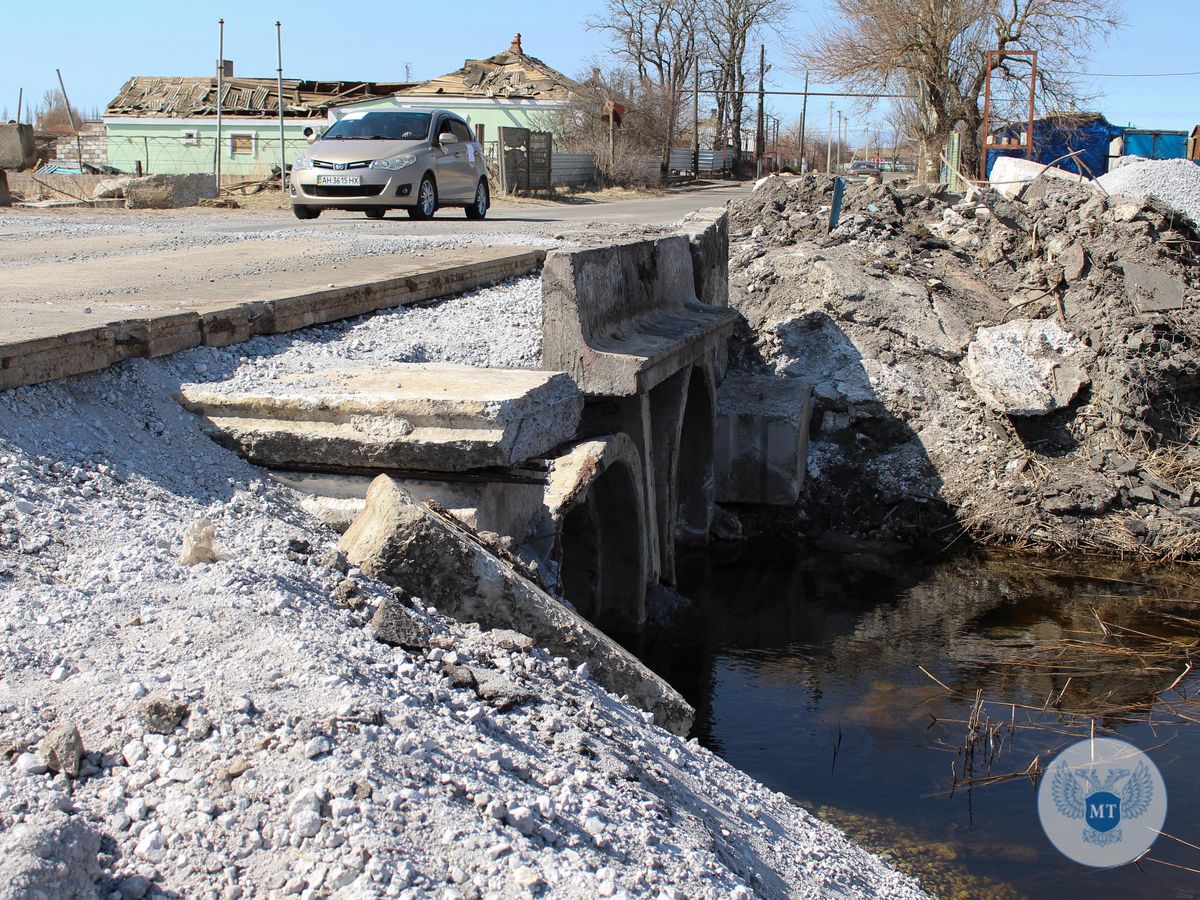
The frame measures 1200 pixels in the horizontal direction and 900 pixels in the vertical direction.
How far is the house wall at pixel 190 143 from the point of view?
38344 mm

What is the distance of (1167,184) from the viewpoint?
14516 millimetres

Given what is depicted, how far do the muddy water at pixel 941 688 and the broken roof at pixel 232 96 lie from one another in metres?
32.7

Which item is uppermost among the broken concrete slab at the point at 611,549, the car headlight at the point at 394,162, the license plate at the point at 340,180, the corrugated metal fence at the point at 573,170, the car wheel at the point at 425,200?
the corrugated metal fence at the point at 573,170

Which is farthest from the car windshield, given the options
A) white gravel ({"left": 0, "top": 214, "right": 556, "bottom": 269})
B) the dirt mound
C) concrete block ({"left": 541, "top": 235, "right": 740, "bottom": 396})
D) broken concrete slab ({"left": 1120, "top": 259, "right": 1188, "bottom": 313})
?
broken concrete slab ({"left": 1120, "top": 259, "right": 1188, "bottom": 313})

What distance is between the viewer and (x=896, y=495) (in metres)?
11.3

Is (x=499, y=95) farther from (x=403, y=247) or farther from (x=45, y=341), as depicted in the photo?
(x=45, y=341)

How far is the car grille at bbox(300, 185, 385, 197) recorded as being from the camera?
14461mm

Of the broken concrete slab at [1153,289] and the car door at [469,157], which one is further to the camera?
the car door at [469,157]

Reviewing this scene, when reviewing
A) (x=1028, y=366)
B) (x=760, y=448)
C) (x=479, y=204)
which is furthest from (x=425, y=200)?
(x=1028, y=366)

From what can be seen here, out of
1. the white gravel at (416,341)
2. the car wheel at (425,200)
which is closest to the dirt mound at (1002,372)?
the car wheel at (425,200)

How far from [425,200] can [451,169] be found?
914 mm

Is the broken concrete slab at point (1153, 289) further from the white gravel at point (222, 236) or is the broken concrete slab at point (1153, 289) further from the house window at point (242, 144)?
the house window at point (242, 144)

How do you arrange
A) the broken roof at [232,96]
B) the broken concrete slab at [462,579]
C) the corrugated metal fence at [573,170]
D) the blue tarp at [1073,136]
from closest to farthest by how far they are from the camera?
1. the broken concrete slab at [462,579]
2. the blue tarp at [1073,136]
3. the corrugated metal fence at [573,170]
4. the broken roof at [232,96]

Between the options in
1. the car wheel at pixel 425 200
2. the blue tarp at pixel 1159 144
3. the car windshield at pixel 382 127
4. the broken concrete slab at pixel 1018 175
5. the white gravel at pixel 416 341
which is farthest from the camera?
the blue tarp at pixel 1159 144
